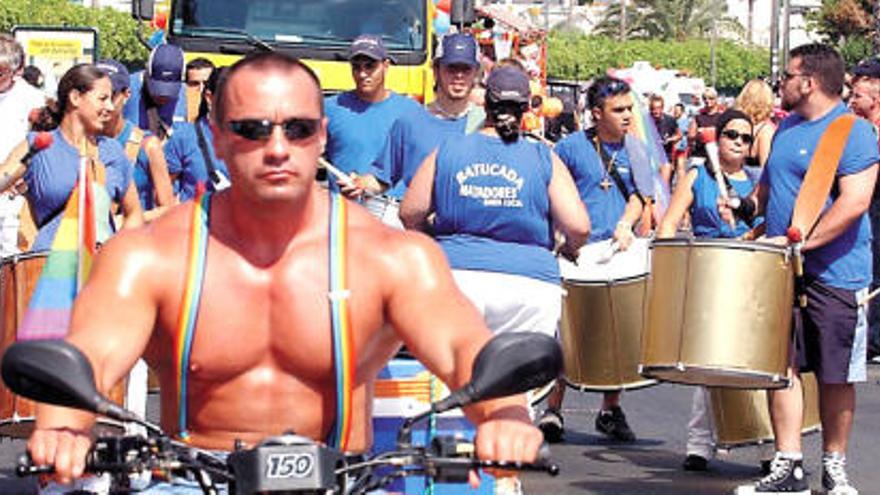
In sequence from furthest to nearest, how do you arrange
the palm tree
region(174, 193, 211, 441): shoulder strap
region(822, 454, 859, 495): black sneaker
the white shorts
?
the palm tree → region(822, 454, 859, 495): black sneaker → the white shorts → region(174, 193, 211, 441): shoulder strap

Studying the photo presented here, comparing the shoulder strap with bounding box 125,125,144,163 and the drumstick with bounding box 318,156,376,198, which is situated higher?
the shoulder strap with bounding box 125,125,144,163

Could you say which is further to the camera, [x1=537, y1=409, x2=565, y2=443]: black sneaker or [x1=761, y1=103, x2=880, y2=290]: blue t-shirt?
[x1=537, y1=409, x2=565, y2=443]: black sneaker

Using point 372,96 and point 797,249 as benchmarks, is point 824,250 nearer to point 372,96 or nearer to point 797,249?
point 797,249

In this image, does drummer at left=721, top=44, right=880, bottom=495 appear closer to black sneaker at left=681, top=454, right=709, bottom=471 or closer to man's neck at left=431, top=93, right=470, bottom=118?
black sneaker at left=681, top=454, right=709, bottom=471

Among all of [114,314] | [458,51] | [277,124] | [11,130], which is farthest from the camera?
[11,130]

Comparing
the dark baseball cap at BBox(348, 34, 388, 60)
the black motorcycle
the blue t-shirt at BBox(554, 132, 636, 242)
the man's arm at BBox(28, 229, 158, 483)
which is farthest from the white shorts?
the black motorcycle

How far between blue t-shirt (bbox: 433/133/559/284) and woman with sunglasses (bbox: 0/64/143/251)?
130cm

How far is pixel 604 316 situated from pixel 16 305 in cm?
389

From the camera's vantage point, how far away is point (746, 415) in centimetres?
1194

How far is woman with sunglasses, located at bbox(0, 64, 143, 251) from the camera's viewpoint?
1031cm

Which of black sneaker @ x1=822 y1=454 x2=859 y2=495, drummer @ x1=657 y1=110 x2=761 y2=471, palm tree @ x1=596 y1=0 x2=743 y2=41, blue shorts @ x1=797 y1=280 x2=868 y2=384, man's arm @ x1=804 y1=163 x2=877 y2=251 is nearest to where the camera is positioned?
man's arm @ x1=804 y1=163 x2=877 y2=251

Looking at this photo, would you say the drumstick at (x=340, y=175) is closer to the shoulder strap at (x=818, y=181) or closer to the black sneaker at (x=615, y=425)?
the black sneaker at (x=615, y=425)

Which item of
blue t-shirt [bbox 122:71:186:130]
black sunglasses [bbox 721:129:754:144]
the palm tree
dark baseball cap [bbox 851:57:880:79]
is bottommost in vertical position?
black sunglasses [bbox 721:129:754:144]

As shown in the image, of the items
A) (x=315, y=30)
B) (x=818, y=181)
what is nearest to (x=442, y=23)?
(x=315, y=30)
